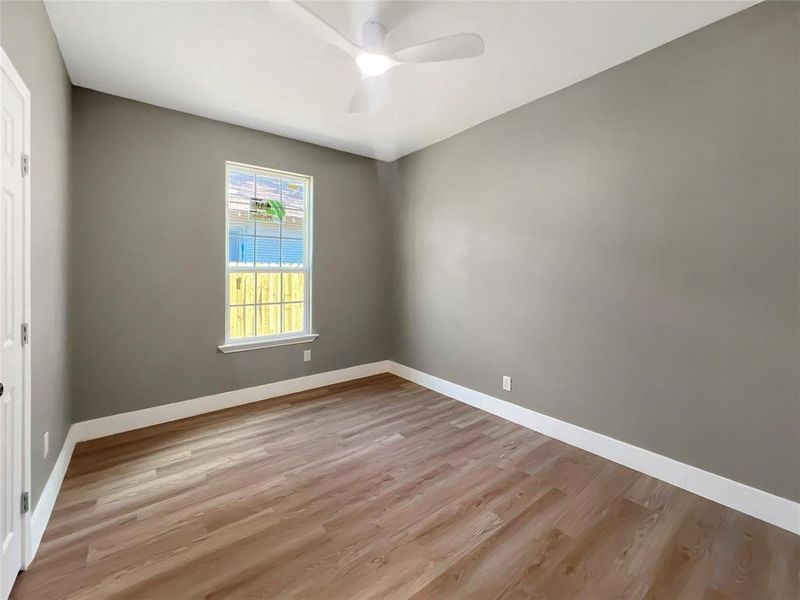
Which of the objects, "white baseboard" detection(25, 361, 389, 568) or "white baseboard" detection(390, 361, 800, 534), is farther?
"white baseboard" detection(390, 361, 800, 534)

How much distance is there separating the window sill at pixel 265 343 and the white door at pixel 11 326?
1.81m

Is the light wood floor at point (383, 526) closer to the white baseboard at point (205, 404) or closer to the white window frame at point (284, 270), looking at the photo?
the white baseboard at point (205, 404)

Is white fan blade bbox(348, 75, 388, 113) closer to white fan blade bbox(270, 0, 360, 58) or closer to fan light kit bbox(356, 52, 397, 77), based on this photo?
fan light kit bbox(356, 52, 397, 77)

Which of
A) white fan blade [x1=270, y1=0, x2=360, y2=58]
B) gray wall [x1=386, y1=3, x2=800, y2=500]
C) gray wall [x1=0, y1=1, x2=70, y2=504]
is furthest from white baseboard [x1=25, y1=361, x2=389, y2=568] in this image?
white fan blade [x1=270, y1=0, x2=360, y2=58]

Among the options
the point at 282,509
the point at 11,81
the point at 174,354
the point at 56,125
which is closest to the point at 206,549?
the point at 282,509

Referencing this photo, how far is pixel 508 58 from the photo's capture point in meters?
2.26

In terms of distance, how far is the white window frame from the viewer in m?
3.35

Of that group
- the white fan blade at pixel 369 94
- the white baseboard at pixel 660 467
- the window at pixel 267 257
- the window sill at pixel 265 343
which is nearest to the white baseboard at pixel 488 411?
the white baseboard at pixel 660 467

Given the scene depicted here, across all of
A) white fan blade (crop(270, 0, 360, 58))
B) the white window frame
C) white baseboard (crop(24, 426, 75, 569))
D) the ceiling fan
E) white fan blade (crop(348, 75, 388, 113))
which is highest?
white fan blade (crop(348, 75, 388, 113))

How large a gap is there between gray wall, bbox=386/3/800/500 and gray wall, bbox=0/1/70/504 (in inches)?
117

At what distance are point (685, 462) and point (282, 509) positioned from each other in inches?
95.2

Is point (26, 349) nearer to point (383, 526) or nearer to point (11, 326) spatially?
point (11, 326)

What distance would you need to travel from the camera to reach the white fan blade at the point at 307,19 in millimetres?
1427

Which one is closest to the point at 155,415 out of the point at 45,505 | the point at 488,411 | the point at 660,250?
the point at 45,505
